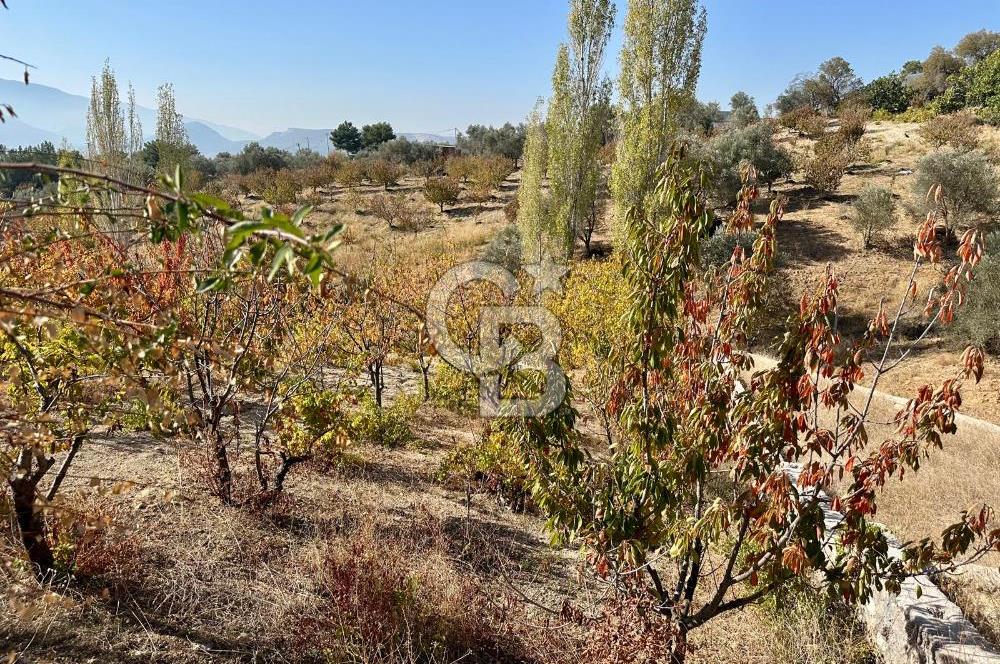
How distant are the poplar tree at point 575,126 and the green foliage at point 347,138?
156 feet

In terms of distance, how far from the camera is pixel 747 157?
22.6 m

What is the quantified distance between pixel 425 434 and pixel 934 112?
35.9 metres

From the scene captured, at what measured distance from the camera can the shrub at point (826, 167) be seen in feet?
70.9

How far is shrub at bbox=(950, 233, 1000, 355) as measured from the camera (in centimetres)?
1218

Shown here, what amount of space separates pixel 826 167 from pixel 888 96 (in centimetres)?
2350

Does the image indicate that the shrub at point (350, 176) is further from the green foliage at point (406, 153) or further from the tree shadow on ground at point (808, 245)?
the tree shadow on ground at point (808, 245)

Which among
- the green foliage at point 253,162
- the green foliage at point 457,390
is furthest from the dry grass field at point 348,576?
the green foliage at point 253,162

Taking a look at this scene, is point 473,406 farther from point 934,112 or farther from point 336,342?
point 934,112

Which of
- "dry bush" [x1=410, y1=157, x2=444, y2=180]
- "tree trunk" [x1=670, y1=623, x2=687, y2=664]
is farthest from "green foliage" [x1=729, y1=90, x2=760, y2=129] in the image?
"tree trunk" [x1=670, y1=623, x2=687, y2=664]

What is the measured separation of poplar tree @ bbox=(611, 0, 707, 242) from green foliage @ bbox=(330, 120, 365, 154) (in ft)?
167

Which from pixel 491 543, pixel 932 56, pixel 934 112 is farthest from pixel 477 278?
pixel 932 56

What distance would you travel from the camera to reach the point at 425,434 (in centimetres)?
941

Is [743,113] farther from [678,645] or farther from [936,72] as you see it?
[678,645]
